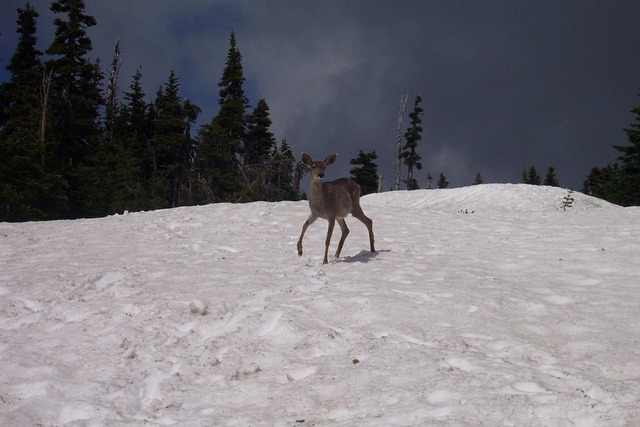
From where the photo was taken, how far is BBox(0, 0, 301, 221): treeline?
83.7ft

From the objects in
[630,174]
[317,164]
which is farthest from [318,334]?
[630,174]

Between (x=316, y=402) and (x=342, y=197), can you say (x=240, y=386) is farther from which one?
(x=342, y=197)

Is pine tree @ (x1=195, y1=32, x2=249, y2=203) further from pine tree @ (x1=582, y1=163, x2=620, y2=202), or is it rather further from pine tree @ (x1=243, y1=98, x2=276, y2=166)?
pine tree @ (x1=582, y1=163, x2=620, y2=202)

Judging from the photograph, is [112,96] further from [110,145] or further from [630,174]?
[630,174]

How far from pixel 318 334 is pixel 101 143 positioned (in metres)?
32.0

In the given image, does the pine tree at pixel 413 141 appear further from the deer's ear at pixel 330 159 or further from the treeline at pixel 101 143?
the deer's ear at pixel 330 159

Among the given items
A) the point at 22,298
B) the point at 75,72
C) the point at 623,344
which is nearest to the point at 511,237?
the point at 623,344

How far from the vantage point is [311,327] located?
5895mm

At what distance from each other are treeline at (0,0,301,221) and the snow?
615 inches

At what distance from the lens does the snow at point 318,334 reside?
4.13 meters

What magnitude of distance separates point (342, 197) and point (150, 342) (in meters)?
5.88

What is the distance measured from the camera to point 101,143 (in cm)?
3328

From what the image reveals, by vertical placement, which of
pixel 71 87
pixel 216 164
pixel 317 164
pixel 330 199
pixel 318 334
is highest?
pixel 71 87

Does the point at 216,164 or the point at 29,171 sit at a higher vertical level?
the point at 216,164
